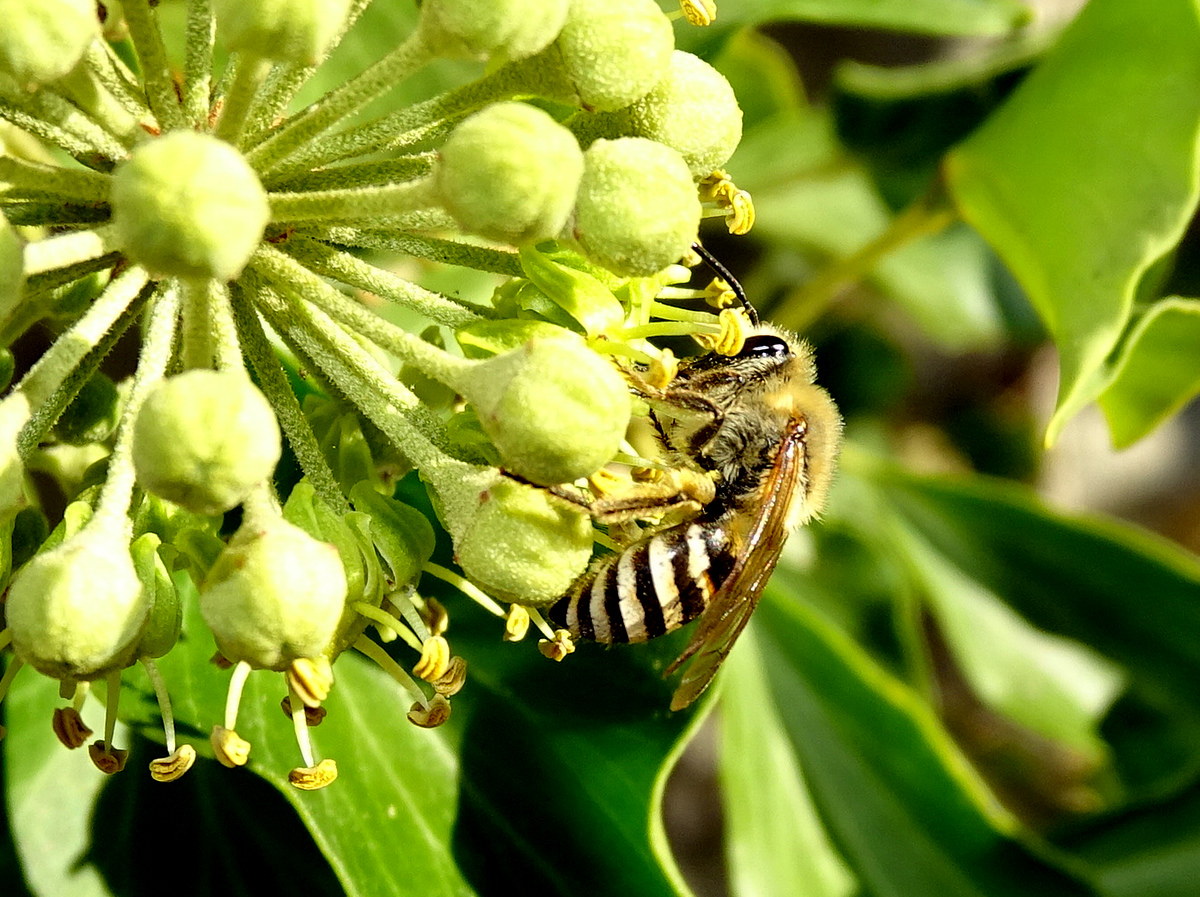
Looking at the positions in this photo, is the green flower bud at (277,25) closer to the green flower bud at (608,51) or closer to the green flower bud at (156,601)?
the green flower bud at (608,51)

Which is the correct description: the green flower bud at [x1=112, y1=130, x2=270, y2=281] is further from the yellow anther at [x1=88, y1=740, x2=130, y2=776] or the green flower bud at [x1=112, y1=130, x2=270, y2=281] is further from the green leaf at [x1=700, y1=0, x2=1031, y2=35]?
the green leaf at [x1=700, y1=0, x2=1031, y2=35]

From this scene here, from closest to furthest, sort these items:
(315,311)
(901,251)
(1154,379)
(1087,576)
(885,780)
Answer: (315,311) < (1154,379) < (885,780) < (1087,576) < (901,251)

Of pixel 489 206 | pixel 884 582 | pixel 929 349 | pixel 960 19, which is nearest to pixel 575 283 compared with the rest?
pixel 489 206

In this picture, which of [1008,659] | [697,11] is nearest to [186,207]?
[697,11]

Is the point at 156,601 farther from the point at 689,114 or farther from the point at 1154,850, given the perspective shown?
the point at 1154,850

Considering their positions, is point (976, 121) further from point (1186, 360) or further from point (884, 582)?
point (884, 582)

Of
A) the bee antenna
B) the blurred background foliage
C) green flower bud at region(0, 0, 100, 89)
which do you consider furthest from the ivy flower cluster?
the blurred background foliage
